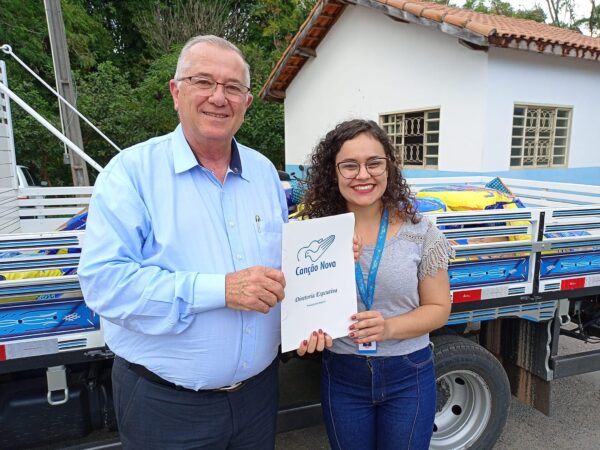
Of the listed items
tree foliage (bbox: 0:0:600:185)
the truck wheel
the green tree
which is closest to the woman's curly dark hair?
the truck wheel

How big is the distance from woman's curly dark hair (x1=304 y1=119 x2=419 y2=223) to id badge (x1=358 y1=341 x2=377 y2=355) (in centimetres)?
50

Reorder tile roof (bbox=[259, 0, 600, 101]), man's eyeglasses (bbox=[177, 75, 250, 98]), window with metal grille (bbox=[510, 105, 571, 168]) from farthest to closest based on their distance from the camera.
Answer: window with metal grille (bbox=[510, 105, 571, 168]) < tile roof (bbox=[259, 0, 600, 101]) < man's eyeglasses (bbox=[177, 75, 250, 98])

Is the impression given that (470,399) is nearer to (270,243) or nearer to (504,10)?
(270,243)

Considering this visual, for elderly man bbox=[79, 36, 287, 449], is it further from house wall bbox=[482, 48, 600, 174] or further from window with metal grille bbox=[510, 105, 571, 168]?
window with metal grille bbox=[510, 105, 571, 168]

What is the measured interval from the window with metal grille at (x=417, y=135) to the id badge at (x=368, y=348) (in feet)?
25.3

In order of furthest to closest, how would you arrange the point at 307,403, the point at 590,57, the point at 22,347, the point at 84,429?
the point at 590,57
the point at 307,403
the point at 84,429
the point at 22,347

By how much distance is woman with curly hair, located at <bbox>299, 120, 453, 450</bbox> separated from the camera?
1.63m

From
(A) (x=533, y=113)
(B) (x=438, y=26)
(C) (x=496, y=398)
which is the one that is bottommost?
(C) (x=496, y=398)

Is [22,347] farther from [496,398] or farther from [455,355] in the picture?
[496,398]

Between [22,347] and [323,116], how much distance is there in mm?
11942

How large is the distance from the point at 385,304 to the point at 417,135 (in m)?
8.79

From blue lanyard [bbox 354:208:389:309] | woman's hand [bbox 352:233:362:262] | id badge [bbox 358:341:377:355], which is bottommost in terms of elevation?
id badge [bbox 358:341:377:355]

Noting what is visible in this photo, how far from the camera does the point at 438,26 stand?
8117 mm

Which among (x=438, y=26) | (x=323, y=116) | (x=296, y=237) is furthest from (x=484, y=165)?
(x=296, y=237)
